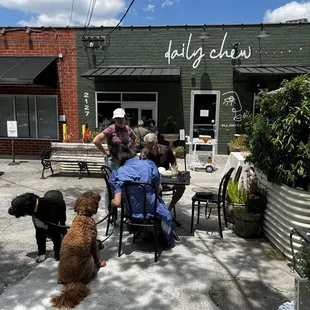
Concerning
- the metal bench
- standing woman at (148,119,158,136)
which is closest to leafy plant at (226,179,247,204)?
the metal bench

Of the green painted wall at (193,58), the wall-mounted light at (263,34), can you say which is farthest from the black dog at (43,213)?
the wall-mounted light at (263,34)

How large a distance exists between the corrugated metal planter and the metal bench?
5.10m

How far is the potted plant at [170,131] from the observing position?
1083 centimetres

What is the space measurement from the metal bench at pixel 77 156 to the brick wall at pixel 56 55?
10.2 ft

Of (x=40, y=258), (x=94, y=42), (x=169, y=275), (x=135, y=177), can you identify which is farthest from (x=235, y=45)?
(x=40, y=258)

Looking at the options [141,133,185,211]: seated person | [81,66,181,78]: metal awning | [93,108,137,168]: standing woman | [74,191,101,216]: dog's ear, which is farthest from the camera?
[81,66,181,78]: metal awning

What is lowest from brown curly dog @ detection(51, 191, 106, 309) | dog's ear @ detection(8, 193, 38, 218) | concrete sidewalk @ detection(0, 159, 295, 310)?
concrete sidewalk @ detection(0, 159, 295, 310)

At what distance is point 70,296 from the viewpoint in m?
2.77

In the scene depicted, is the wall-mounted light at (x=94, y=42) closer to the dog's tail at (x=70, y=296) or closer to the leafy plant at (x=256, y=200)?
the leafy plant at (x=256, y=200)

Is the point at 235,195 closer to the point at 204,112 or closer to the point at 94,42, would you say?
the point at 204,112

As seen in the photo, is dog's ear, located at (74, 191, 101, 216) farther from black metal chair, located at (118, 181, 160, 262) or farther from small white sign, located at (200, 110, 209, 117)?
small white sign, located at (200, 110, 209, 117)

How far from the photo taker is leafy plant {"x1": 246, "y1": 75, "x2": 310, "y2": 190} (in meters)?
3.55

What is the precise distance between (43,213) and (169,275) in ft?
4.93

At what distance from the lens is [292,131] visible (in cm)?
363
